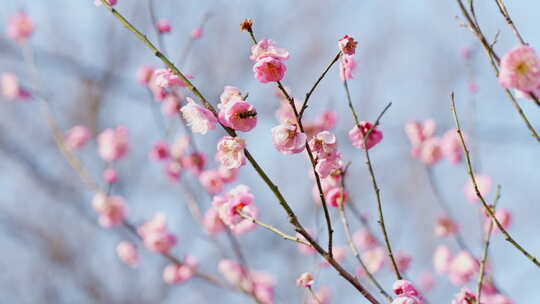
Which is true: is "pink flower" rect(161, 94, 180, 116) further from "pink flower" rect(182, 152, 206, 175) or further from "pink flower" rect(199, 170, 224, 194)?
"pink flower" rect(199, 170, 224, 194)

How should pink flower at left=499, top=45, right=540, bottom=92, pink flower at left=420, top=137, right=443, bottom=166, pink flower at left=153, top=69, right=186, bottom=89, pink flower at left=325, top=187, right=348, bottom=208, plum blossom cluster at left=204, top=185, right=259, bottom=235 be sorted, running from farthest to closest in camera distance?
pink flower at left=420, top=137, right=443, bottom=166 → pink flower at left=325, top=187, right=348, bottom=208 → plum blossom cluster at left=204, top=185, right=259, bottom=235 → pink flower at left=153, top=69, right=186, bottom=89 → pink flower at left=499, top=45, right=540, bottom=92

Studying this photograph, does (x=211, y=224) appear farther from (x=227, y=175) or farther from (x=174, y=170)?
(x=174, y=170)

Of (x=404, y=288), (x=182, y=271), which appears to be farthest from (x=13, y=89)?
(x=404, y=288)

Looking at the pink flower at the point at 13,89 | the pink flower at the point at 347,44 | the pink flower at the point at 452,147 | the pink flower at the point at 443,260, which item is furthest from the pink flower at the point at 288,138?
the pink flower at the point at 13,89

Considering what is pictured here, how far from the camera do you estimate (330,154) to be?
1.33 metres

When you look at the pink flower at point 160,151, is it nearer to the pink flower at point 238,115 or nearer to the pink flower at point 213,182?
the pink flower at point 213,182

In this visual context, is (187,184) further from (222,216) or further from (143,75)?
(222,216)

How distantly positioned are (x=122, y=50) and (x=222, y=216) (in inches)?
229

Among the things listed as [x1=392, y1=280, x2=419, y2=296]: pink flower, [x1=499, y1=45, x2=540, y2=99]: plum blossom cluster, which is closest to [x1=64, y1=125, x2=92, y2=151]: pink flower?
[x1=392, y1=280, x2=419, y2=296]: pink flower

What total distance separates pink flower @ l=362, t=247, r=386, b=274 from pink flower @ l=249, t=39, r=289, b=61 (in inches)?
58.2

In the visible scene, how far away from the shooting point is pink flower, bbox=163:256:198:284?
8.72 ft

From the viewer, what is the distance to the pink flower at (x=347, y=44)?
1350 mm

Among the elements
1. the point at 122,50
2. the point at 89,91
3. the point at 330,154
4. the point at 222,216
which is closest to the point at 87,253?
the point at 89,91

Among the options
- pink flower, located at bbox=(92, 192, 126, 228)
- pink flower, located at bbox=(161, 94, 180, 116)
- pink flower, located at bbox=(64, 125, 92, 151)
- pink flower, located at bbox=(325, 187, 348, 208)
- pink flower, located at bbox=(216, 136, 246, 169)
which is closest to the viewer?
pink flower, located at bbox=(216, 136, 246, 169)
